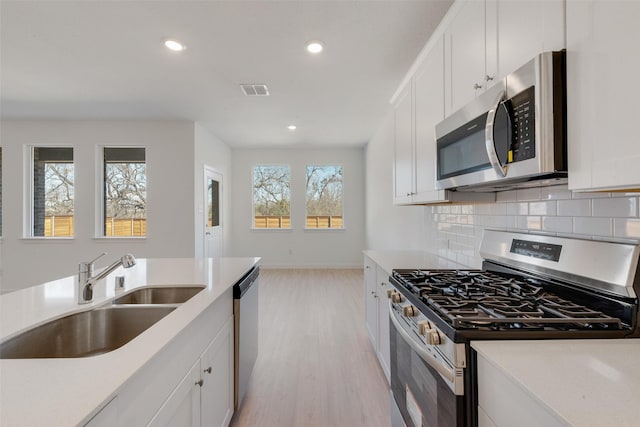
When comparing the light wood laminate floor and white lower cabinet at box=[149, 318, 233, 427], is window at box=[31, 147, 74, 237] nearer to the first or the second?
the light wood laminate floor

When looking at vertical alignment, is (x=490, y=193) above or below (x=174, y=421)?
above

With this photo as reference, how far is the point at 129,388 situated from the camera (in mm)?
776

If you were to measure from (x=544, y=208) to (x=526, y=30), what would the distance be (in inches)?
31.2

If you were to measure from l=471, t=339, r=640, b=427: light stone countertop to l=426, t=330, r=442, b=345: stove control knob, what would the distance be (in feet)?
0.43

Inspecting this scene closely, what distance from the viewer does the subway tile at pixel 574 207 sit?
122 centimetres

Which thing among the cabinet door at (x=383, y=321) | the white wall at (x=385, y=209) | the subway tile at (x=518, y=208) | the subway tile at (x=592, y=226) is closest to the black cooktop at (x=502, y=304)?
the subway tile at (x=592, y=226)

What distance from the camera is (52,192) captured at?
16.2 ft

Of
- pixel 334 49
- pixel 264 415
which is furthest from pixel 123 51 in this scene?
pixel 264 415

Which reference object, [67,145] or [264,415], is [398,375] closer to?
[264,415]

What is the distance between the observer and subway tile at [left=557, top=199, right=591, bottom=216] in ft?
4.00

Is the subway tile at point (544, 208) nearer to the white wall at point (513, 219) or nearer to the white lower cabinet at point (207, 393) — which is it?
the white wall at point (513, 219)

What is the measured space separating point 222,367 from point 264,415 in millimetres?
609

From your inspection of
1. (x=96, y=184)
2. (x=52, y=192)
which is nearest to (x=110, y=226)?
(x=96, y=184)

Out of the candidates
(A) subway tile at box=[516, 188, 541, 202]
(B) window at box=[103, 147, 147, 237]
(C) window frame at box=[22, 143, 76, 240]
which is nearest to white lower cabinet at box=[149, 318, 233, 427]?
(A) subway tile at box=[516, 188, 541, 202]
